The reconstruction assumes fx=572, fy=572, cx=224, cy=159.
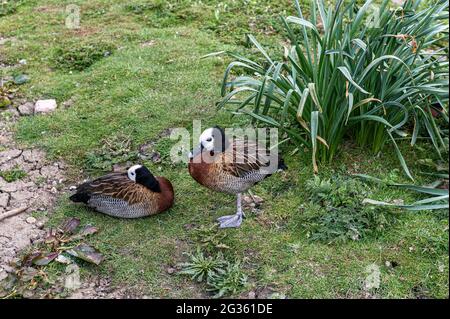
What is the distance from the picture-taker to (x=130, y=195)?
5098 mm

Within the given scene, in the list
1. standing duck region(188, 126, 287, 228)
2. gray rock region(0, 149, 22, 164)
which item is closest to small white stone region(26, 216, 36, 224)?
gray rock region(0, 149, 22, 164)

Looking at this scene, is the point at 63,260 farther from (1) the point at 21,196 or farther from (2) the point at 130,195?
(1) the point at 21,196

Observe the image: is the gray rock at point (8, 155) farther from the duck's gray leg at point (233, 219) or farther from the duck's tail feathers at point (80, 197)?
the duck's gray leg at point (233, 219)

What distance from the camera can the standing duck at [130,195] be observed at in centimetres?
511

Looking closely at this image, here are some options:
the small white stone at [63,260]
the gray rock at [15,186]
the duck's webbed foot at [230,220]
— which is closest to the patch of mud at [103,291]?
the small white stone at [63,260]

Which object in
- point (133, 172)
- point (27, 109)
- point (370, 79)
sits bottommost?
point (27, 109)

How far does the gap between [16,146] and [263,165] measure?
299cm

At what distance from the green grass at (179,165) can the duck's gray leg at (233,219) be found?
0.07 metres

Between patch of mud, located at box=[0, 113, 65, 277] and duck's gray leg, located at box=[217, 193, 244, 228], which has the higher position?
duck's gray leg, located at box=[217, 193, 244, 228]

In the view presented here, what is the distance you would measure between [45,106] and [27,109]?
0.23 meters

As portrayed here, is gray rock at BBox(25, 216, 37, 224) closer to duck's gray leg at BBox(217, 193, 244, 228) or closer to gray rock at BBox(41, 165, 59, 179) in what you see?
gray rock at BBox(41, 165, 59, 179)

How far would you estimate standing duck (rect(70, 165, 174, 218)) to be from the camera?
5109mm

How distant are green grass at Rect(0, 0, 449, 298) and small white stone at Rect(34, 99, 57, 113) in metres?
0.15

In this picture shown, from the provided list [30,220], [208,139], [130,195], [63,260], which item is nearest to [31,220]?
[30,220]
